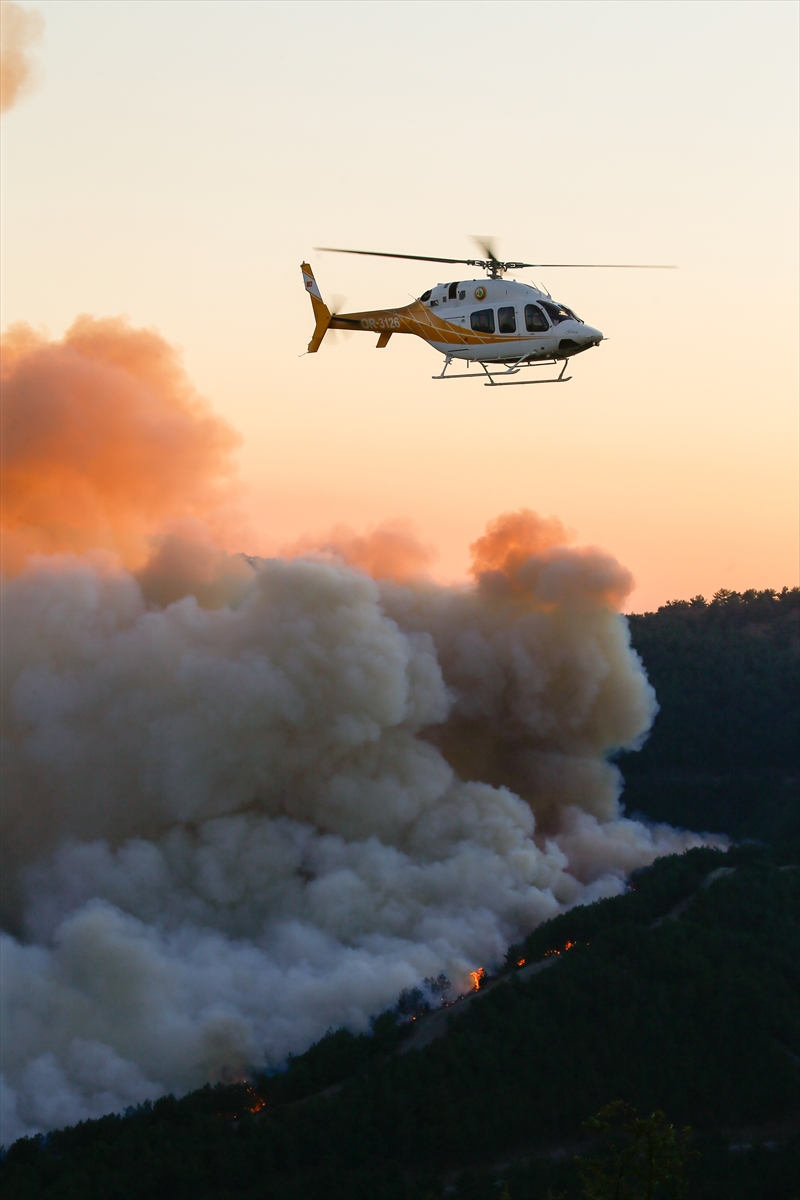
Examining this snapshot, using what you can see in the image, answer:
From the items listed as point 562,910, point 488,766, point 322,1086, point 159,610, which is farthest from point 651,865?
point 159,610

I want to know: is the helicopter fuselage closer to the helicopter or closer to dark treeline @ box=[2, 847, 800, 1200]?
the helicopter

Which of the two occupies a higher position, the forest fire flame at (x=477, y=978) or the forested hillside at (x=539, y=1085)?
the forest fire flame at (x=477, y=978)

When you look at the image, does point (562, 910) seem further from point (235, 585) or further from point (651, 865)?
point (235, 585)

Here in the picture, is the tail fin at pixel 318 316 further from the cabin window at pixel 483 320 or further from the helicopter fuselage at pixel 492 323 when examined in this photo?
the cabin window at pixel 483 320

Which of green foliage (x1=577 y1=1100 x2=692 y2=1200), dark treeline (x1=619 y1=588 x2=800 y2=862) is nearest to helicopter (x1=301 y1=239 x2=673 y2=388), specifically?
green foliage (x1=577 y1=1100 x2=692 y2=1200)

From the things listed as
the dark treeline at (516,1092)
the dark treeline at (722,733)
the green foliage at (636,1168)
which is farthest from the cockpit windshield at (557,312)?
the dark treeline at (722,733)

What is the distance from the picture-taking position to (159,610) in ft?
274

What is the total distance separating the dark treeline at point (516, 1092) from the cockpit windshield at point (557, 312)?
28693 mm

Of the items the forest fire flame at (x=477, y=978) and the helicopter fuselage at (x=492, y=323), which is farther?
the forest fire flame at (x=477, y=978)

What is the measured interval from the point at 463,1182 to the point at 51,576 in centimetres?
4191

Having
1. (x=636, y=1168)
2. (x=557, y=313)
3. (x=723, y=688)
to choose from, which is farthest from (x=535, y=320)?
(x=723, y=688)

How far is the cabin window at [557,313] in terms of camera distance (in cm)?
4812

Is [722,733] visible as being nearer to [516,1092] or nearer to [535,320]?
[516,1092]

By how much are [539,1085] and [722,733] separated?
46.9 meters
